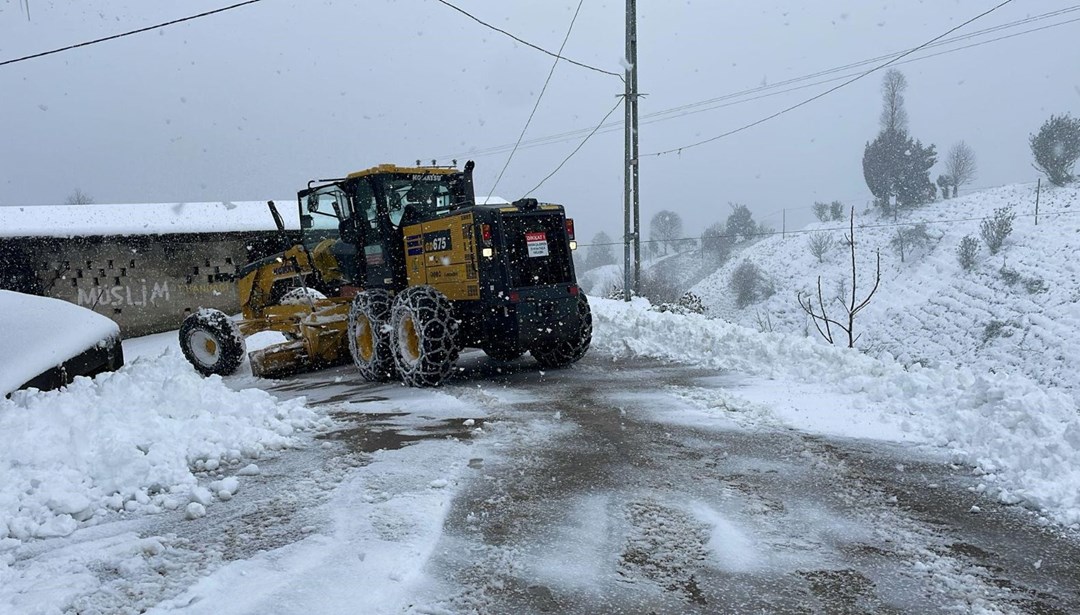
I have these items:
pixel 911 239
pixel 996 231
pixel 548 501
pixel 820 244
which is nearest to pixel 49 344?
pixel 548 501

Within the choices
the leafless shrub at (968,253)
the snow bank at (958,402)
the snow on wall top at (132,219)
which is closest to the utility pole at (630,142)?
the snow on wall top at (132,219)

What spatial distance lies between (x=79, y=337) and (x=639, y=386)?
5553 mm

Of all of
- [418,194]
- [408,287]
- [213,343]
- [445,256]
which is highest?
[418,194]

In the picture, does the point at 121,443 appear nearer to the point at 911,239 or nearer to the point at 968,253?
the point at 968,253

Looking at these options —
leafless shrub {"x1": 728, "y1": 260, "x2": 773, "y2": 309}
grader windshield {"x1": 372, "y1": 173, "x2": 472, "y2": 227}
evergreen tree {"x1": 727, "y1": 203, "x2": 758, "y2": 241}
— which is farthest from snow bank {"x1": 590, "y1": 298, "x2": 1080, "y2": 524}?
evergreen tree {"x1": 727, "y1": 203, "x2": 758, "y2": 241}

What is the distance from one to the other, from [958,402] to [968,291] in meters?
39.0

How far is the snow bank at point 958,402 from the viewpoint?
4.23 metres

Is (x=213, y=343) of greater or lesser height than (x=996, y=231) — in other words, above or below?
below

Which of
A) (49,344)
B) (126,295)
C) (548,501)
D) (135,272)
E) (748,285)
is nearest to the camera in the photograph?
(548,501)

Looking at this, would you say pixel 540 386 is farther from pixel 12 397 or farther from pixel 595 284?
pixel 595 284

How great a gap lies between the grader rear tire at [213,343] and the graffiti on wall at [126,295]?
22.6 ft

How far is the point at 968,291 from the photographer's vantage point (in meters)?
38.8

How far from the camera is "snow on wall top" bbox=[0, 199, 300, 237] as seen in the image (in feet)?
53.4

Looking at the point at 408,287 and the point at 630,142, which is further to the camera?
the point at 630,142
